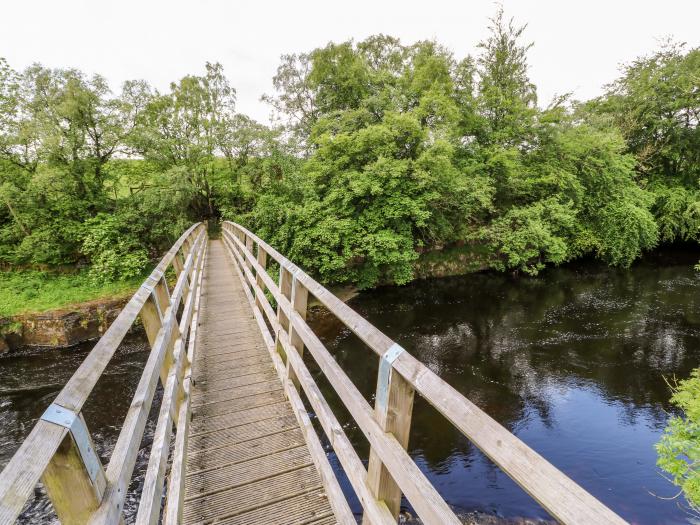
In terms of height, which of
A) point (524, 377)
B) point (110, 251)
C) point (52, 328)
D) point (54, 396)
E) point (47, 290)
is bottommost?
point (54, 396)

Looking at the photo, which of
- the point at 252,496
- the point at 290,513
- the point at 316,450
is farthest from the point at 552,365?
the point at 252,496

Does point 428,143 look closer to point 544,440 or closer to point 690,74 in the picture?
Answer: point 544,440

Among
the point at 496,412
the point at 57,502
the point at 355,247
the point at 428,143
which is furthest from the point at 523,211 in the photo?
the point at 57,502

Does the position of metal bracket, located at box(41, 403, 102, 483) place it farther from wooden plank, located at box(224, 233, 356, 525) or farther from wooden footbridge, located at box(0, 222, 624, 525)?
wooden plank, located at box(224, 233, 356, 525)

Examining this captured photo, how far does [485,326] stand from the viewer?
36.3ft

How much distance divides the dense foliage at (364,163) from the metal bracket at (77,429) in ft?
37.2

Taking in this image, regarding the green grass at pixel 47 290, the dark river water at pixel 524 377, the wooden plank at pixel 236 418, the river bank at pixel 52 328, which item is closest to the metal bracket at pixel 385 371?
the wooden plank at pixel 236 418

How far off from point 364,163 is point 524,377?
9634mm

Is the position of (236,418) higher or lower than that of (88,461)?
lower

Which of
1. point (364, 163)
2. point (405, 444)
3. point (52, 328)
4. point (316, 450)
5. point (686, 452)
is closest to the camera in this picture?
point (405, 444)

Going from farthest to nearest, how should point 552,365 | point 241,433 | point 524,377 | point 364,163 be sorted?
point 364,163 → point 552,365 → point 524,377 → point 241,433

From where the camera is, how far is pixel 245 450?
2.62 m

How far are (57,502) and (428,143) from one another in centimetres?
1429

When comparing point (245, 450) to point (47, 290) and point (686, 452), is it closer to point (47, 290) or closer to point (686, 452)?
point (686, 452)
